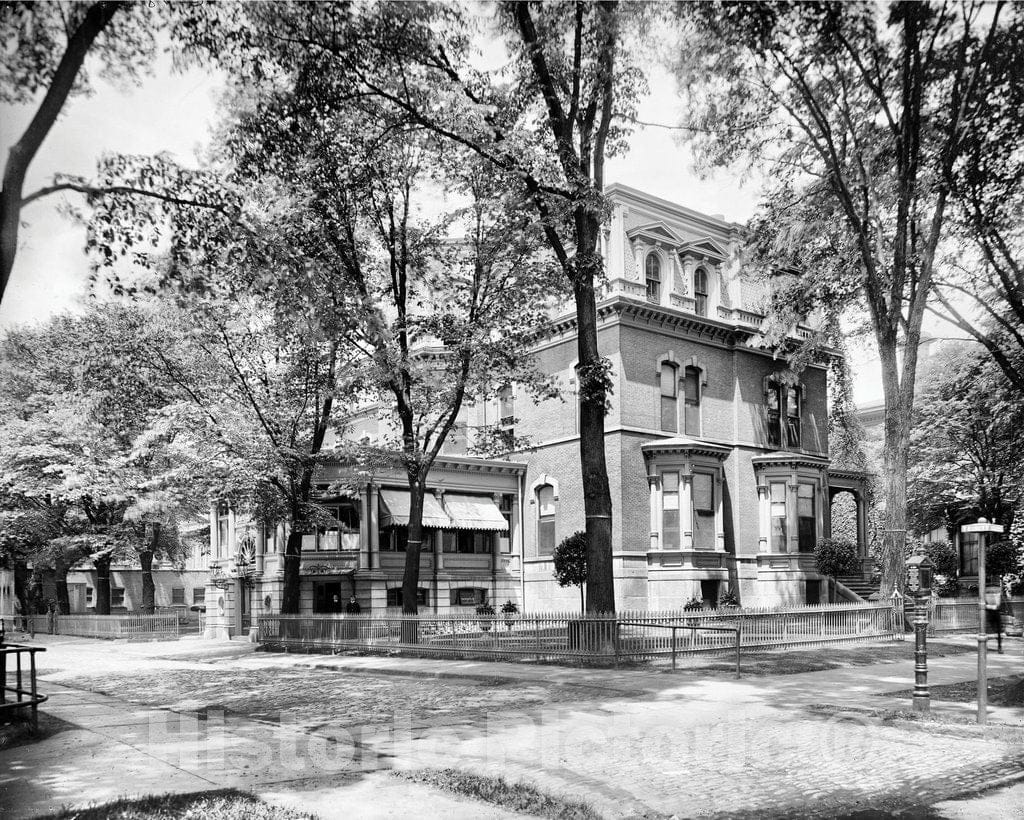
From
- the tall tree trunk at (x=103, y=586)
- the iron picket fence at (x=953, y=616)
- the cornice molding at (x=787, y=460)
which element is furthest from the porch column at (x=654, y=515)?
the tall tree trunk at (x=103, y=586)

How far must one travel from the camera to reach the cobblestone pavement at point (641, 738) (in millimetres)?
7684

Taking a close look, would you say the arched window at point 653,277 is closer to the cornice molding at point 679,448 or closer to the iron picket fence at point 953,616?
the cornice molding at point 679,448

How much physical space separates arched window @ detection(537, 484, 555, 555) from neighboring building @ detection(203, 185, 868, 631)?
0.28 feet

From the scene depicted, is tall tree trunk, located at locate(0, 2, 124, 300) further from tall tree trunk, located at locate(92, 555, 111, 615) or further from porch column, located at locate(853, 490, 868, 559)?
tall tree trunk, located at locate(92, 555, 111, 615)

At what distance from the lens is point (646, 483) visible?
31.8 meters

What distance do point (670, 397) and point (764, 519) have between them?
606 cm

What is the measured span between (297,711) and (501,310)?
13.4 m

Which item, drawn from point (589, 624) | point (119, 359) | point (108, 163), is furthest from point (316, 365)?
point (108, 163)

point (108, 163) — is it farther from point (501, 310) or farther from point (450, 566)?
point (450, 566)

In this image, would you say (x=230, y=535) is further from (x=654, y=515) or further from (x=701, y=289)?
(x=701, y=289)

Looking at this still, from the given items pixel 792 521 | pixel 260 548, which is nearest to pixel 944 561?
pixel 792 521

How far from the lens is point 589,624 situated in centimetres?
1802

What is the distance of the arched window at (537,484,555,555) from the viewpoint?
3450 centimetres

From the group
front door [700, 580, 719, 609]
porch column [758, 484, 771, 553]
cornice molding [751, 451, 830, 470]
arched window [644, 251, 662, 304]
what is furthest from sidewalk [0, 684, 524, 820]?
cornice molding [751, 451, 830, 470]
